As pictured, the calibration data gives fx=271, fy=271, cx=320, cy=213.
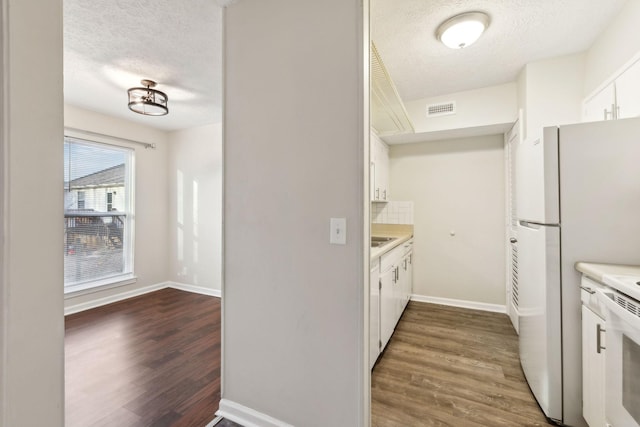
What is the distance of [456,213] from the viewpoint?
3.49 meters

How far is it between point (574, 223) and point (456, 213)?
1.99 m

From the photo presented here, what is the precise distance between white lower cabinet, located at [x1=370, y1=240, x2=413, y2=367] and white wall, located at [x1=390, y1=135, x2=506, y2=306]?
0.64 m

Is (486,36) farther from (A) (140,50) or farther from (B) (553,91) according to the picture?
(A) (140,50)

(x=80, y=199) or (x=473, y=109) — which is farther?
(x=80, y=199)

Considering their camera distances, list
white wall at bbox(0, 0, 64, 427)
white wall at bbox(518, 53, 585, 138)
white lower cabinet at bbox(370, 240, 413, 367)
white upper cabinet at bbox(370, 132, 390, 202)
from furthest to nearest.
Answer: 1. white upper cabinet at bbox(370, 132, 390, 202)
2. white wall at bbox(518, 53, 585, 138)
3. white lower cabinet at bbox(370, 240, 413, 367)
4. white wall at bbox(0, 0, 64, 427)

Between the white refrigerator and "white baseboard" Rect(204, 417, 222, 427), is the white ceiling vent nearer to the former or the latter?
the white refrigerator

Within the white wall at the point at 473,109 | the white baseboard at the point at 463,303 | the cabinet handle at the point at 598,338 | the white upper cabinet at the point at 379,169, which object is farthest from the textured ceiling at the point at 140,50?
the white baseboard at the point at 463,303

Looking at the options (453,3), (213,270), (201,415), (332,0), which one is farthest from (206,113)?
(201,415)

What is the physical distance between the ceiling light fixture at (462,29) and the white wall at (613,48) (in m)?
0.80

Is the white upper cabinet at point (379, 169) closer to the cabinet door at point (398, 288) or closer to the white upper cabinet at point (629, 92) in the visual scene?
the cabinet door at point (398, 288)

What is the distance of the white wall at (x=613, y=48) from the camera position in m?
1.67

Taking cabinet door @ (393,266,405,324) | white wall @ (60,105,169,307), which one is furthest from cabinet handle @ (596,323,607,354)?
white wall @ (60,105,169,307)

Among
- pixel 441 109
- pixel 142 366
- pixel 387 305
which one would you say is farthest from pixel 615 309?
pixel 142 366

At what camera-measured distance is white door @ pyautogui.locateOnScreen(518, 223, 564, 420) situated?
155 cm
